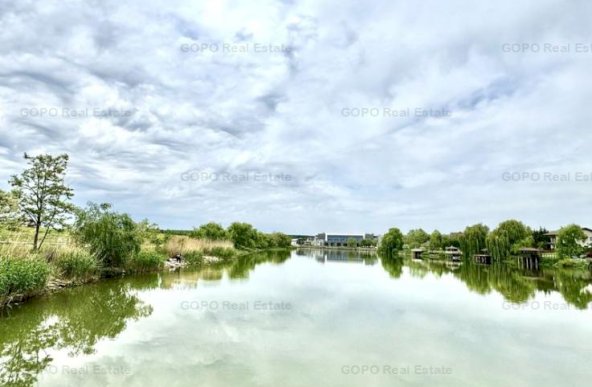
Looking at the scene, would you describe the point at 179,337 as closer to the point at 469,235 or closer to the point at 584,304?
the point at 584,304

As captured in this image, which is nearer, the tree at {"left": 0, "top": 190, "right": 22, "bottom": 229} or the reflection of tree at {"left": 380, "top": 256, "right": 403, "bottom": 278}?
the tree at {"left": 0, "top": 190, "right": 22, "bottom": 229}

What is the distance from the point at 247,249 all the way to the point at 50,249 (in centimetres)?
4996

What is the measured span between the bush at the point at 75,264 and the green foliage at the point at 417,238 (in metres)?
74.7

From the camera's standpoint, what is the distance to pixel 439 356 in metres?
7.41

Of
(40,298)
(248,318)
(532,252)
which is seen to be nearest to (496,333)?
(248,318)

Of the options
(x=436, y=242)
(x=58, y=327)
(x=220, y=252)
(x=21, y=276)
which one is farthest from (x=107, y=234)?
(x=436, y=242)

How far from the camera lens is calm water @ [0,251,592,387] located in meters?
6.19

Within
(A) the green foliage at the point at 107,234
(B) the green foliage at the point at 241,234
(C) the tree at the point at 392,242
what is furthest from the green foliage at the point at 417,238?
(A) the green foliage at the point at 107,234

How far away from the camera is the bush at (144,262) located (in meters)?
20.6

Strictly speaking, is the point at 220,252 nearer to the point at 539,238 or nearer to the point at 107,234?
the point at 107,234

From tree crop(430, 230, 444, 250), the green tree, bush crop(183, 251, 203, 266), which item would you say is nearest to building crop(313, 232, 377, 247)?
the green tree

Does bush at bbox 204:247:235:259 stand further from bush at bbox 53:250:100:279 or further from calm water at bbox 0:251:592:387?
calm water at bbox 0:251:592:387

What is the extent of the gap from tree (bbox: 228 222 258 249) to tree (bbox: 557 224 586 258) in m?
41.3

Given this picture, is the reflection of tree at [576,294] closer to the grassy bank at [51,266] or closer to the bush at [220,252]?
the grassy bank at [51,266]
